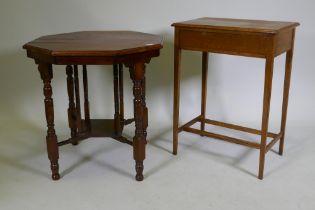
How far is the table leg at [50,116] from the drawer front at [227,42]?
Answer: 2.83 feet

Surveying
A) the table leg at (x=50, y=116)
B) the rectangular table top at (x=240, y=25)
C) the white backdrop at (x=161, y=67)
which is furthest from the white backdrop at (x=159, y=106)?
the rectangular table top at (x=240, y=25)

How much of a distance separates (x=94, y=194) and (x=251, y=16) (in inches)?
76.0

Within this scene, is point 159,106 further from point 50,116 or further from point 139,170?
point 50,116

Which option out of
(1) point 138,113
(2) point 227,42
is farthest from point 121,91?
(2) point 227,42

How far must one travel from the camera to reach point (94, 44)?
2387mm

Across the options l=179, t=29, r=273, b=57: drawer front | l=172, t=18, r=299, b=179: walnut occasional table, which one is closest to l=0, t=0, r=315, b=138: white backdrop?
l=172, t=18, r=299, b=179: walnut occasional table

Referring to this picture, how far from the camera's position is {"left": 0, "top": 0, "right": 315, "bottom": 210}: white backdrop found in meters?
2.57

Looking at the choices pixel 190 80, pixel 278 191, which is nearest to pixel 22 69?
pixel 190 80

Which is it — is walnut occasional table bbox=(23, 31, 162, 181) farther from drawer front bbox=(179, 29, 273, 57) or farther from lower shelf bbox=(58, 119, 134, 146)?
drawer front bbox=(179, 29, 273, 57)

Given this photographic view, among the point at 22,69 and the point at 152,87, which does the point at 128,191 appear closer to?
the point at 152,87

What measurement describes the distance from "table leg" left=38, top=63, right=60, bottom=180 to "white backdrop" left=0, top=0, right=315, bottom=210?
12cm

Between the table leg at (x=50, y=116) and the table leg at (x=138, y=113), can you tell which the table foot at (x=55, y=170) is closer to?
the table leg at (x=50, y=116)

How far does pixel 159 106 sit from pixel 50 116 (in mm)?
1382

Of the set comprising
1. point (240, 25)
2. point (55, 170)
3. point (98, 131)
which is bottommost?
point (55, 170)
